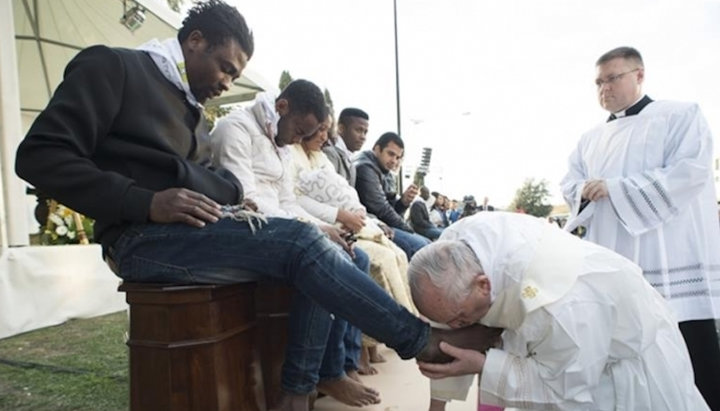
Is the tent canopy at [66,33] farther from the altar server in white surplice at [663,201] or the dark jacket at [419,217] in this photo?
the altar server in white surplice at [663,201]

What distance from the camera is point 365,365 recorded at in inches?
104

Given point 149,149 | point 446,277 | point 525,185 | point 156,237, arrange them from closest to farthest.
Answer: point 446,277
point 156,237
point 149,149
point 525,185

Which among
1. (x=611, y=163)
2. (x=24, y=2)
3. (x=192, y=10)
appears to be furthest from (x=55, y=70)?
(x=611, y=163)

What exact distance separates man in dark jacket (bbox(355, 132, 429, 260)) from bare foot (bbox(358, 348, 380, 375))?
108 centimetres

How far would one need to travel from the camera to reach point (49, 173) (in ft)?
4.17

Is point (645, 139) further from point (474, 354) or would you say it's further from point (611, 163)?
point (474, 354)

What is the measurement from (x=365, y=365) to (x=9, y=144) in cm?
344

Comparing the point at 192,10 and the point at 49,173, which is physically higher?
the point at 192,10

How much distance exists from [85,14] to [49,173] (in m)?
5.91

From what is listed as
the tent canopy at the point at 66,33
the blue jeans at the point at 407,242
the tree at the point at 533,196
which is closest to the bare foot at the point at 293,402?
the blue jeans at the point at 407,242

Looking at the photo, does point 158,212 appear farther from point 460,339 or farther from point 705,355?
point 705,355

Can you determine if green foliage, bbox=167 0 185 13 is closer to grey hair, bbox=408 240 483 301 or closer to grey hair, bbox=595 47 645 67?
grey hair, bbox=595 47 645 67

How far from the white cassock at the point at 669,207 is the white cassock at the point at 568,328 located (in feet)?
3.38

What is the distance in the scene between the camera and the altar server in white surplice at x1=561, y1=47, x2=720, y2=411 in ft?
7.20
